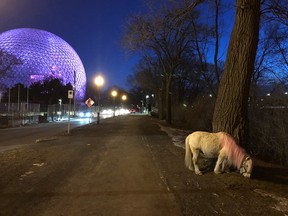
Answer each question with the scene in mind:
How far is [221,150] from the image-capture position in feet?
33.1

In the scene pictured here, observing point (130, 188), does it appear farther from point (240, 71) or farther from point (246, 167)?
point (240, 71)

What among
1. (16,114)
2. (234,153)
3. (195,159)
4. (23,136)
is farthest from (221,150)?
(16,114)

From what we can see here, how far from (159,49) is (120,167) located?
101ft

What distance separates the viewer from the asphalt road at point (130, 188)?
738 centimetres

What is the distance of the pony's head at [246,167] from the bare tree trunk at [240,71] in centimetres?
164

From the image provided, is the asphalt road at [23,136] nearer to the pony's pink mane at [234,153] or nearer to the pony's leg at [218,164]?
the pony's leg at [218,164]

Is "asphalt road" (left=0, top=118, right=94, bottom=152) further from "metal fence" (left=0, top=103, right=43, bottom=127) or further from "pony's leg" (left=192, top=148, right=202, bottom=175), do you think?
"pony's leg" (left=192, top=148, right=202, bottom=175)

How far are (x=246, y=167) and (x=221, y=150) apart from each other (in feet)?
2.48

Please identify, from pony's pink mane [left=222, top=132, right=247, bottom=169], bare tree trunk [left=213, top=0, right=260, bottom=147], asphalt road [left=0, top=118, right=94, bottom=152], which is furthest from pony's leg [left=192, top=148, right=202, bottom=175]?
asphalt road [left=0, top=118, right=94, bottom=152]

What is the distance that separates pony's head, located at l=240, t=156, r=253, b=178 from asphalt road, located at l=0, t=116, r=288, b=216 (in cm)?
19

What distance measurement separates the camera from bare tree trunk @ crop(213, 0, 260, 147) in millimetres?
Answer: 11148

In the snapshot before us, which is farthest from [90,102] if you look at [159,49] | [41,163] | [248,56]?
[248,56]

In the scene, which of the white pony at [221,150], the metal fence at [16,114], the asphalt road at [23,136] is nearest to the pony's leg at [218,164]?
the white pony at [221,150]

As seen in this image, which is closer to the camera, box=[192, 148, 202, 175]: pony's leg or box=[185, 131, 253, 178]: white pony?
box=[185, 131, 253, 178]: white pony
